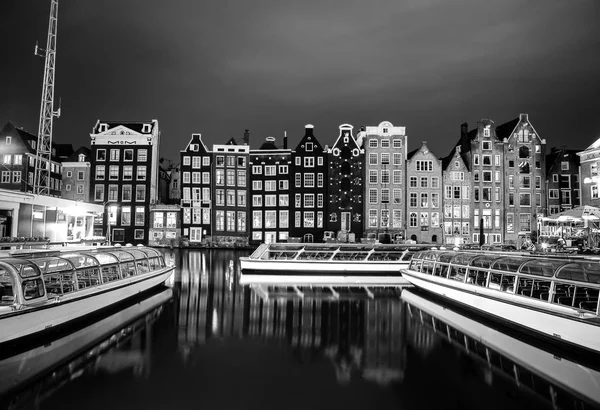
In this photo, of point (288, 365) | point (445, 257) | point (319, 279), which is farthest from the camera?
point (319, 279)

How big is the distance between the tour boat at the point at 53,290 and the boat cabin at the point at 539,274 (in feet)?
43.2

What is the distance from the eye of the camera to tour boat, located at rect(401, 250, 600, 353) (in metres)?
9.91

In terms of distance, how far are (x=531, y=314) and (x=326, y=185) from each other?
4920cm

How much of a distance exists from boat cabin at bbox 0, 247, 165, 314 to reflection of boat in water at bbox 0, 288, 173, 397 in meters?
1.18

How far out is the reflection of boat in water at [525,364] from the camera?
26.7 feet

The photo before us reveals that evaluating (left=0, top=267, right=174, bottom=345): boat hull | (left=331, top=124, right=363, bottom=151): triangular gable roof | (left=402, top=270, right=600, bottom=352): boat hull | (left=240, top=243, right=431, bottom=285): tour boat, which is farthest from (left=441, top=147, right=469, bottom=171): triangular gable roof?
(left=0, top=267, right=174, bottom=345): boat hull

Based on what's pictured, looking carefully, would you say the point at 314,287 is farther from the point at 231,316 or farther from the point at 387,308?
the point at 231,316

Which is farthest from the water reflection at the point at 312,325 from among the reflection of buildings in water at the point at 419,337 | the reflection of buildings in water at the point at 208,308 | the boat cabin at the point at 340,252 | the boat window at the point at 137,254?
the boat cabin at the point at 340,252

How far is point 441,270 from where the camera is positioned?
19.2 metres

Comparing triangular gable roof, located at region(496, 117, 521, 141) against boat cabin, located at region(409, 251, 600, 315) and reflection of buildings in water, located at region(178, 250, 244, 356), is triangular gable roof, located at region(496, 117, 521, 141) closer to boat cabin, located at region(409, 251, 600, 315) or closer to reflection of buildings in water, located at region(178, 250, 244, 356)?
boat cabin, located at region(409, 251, 600, 315)

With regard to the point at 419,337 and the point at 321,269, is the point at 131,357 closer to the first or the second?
the point at 419,337

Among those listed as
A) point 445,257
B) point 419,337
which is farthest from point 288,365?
point 445,257

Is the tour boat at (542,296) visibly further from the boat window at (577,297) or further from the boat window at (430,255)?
the boat window at (430,255)

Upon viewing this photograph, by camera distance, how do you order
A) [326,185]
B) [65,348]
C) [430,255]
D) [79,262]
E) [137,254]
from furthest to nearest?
[326,185]
[430,255]
[137,254]
[79,262]
[65,348]
